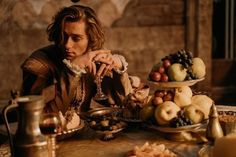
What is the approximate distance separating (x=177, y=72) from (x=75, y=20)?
2.79ft

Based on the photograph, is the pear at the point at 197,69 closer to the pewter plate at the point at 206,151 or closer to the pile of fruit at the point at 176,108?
the pile of fruit at the point at 176,108

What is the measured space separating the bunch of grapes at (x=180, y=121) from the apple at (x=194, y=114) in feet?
0.06

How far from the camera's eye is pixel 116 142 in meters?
2.40

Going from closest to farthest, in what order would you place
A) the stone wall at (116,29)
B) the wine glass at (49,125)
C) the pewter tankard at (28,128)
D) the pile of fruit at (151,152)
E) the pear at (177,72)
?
the pewter tankard at (28,128) → the wine glass at (49,125) → the pile of fruit at (151,152) → the pear at (177,72) → the stone wall at (116,29)

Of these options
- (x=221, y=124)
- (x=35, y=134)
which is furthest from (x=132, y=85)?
(x=35, y=134)

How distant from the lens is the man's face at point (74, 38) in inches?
112

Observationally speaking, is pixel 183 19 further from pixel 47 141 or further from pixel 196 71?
pixel 47 141

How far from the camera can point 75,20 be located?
2879 millimetres

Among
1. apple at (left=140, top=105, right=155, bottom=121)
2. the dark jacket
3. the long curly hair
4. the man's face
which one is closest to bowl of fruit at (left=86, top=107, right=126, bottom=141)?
apple at (left=140, top=105, right=155, bottom=121)

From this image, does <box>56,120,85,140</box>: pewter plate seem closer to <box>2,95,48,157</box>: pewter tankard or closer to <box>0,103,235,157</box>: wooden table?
<box>0,103,235,157</box>: wooden table

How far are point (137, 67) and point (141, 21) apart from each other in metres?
0.62

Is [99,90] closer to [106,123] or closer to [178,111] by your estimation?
[106,123]

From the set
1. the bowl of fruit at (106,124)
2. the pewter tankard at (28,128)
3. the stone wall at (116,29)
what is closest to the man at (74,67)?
the bowl of fruit at (106,124)

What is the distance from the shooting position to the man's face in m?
2.85
